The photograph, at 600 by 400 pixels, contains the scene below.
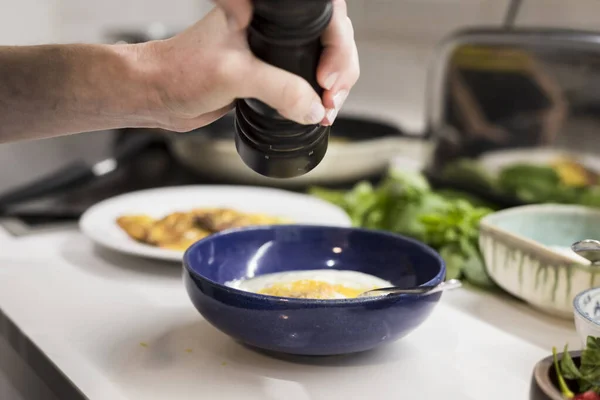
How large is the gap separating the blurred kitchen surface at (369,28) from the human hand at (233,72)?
88 centimetres

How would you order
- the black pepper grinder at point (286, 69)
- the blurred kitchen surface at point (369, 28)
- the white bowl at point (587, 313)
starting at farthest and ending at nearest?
the blurred kitchen surface at point (369, 28)
the white bowl at point (587, 313)
the black pepper grinder at point (286, 69)

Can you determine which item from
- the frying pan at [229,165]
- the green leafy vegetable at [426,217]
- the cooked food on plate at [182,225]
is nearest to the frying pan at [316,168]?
the frying pan at [229,165]

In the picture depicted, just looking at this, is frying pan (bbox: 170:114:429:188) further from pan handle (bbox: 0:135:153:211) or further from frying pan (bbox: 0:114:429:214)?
pan handle (bbox: 0:135:153:211)

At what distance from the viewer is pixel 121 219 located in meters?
1.04

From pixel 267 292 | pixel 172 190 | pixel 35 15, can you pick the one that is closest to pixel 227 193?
pixel 172 190

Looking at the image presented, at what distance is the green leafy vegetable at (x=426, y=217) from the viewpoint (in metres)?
0.96

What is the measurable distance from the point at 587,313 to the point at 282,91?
0.34m

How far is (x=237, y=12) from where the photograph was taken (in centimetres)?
56

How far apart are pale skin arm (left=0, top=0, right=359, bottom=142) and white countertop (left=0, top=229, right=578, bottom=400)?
21 cm

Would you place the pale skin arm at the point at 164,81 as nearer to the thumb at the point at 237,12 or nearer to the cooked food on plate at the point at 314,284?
Result: the thumb at the point at 237,12

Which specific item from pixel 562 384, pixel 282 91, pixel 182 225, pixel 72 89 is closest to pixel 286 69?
pixel 282 91

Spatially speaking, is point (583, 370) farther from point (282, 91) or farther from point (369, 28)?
point (369, 28)

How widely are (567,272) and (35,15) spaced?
1.85 metres

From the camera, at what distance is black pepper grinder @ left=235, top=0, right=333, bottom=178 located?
21.6 inches
